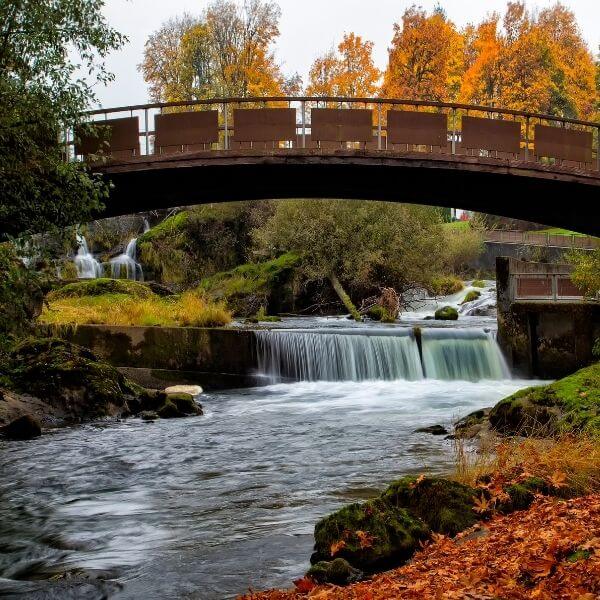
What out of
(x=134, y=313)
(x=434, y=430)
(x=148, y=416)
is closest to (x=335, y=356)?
(x=134, y=313)

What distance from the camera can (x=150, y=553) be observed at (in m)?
7.67

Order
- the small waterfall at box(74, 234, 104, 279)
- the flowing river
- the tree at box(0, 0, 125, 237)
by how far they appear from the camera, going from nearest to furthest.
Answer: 1. the flowing river
2. the tree at box(0, 0, 125, 237)
3. the small waterfall at box(74, 234, 104, 279)

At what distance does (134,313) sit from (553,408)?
1368 cm

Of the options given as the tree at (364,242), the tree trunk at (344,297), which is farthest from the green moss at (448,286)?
the tree trunk at (344,297)

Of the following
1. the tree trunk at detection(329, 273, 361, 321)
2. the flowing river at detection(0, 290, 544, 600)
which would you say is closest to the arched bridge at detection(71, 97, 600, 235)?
the flowing river at detection(0, 290, 544, 600)

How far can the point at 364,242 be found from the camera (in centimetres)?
3173

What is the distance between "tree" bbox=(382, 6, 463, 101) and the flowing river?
32.0 metres

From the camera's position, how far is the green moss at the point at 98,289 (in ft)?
79.4

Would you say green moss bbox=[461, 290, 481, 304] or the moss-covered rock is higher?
the moss-covered rock

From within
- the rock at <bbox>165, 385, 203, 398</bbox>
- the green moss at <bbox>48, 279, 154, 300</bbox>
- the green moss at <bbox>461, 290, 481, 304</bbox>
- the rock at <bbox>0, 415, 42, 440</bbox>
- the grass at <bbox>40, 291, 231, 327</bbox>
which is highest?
the green moss at <bbox>48, 279, 154, 300</bbox>

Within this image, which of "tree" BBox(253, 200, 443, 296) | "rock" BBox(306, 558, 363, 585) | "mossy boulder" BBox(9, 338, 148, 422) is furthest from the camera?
"tree" BBox(253, 200, 443, 296)

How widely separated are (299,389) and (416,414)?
479 centimetres

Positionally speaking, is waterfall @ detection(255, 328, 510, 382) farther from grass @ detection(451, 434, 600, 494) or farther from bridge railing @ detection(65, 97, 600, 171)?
grass @ detection(451, 434, 600, 494)

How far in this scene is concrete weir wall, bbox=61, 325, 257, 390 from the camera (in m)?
20.3
